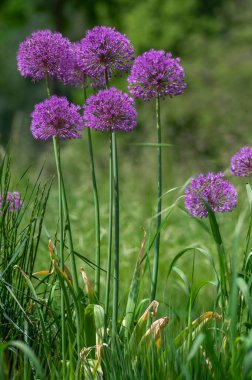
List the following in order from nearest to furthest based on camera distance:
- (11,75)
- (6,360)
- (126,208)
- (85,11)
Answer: (6,360), (126,208), (85,11), (11,75)

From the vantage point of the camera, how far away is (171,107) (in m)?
18.5

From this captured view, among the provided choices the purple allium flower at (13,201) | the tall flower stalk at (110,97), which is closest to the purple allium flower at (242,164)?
the tall flower stalk at (110,97)

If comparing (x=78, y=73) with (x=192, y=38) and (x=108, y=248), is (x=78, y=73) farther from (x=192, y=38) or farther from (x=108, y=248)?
(x=192, y=38)

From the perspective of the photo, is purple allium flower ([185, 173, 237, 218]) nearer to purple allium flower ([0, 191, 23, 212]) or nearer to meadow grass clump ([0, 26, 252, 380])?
meadow grass clump ([0, 26, 252, 380])

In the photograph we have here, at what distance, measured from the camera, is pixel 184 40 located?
68.5ft

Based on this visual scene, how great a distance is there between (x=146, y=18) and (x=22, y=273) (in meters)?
19.0

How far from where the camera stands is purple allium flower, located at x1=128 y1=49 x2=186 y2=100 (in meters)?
2.45

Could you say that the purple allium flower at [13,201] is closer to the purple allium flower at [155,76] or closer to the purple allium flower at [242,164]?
the purple allium flower at [155,76]

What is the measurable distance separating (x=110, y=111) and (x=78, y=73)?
311 mm

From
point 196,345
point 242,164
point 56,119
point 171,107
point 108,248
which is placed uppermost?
point 171,107

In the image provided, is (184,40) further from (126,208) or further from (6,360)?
(6,360)

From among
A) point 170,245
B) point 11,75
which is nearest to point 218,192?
point 170,245

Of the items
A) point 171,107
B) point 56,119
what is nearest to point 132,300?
point 56,119

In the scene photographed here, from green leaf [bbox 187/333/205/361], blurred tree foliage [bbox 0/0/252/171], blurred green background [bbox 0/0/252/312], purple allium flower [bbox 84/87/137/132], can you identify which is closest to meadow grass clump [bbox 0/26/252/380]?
purple allium flower [bbox 84/87/137/132]
